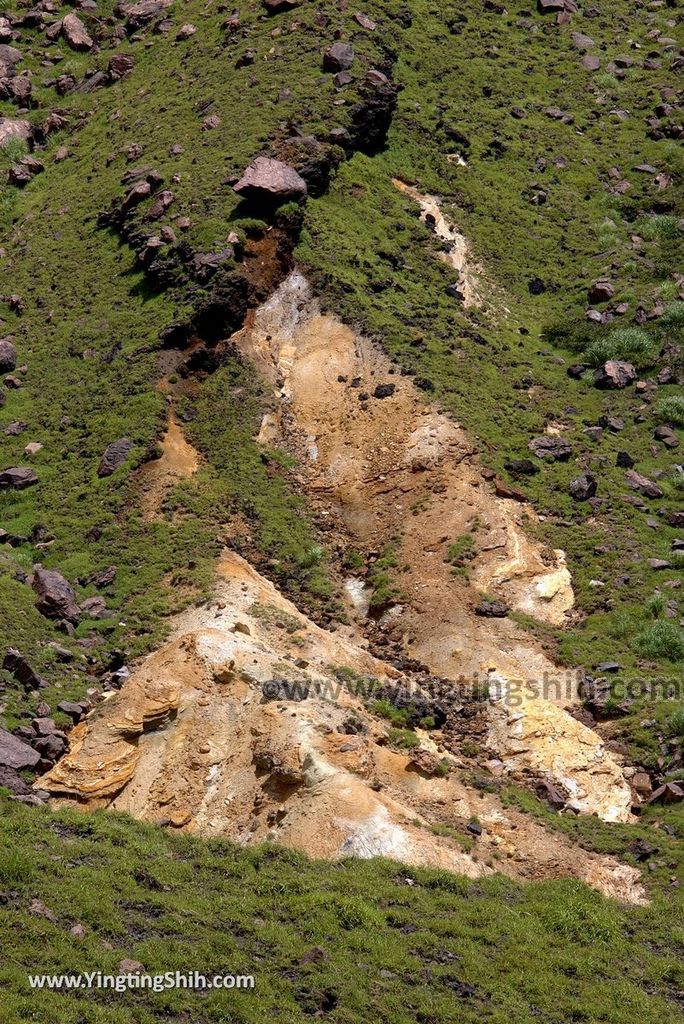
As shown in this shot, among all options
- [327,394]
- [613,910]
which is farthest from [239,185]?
[613,910]

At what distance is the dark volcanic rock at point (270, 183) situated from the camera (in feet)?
124

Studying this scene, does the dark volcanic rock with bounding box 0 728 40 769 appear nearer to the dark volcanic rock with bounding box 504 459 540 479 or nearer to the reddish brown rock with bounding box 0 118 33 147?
the dark volcanic rock with bounding box 504 459 540 479

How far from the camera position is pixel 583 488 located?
108 feet

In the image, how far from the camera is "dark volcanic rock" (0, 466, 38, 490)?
3319 centimetres

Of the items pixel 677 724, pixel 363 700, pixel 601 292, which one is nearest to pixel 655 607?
pixel 677 724

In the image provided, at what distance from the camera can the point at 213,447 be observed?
3344 centimetres

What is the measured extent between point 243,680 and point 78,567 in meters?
6.56

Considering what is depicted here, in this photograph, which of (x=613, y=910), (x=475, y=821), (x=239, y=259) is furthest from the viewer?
(x=239, y=259)

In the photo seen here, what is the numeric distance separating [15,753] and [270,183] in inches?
805

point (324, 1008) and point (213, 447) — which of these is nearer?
point (324, 1008)

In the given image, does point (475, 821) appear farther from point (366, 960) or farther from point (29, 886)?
point (29, 886)

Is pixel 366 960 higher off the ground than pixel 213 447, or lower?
higher

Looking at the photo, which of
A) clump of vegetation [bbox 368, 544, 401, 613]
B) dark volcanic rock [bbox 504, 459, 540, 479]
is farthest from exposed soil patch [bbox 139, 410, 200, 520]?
dark volcanic rock [bbox 504, 459, 540, 479]

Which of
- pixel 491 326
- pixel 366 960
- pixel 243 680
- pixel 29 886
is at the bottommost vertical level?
pixel 491 326
